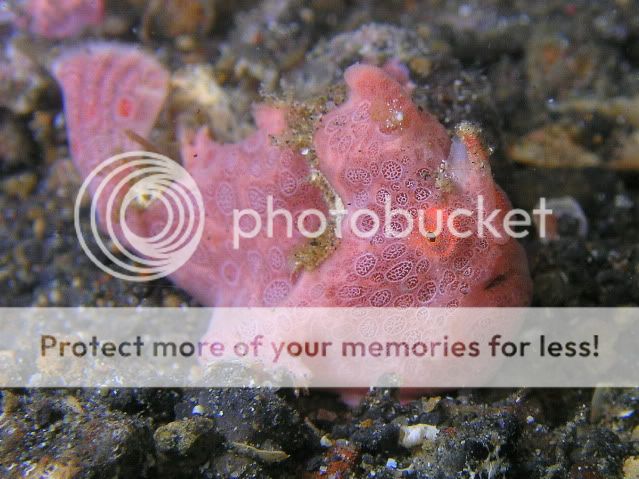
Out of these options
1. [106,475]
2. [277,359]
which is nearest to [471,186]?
[277,359]

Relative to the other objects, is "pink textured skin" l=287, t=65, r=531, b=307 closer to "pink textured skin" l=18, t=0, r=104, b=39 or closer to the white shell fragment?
the white shell fragment

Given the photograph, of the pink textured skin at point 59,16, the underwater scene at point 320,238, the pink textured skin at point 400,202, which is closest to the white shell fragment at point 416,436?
the underwater scene at point 320,238

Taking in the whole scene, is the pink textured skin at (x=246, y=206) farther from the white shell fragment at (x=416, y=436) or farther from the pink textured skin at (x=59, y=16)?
the pink textured skin at (x=59, y=16)

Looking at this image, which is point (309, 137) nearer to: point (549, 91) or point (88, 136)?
point (88, 136)

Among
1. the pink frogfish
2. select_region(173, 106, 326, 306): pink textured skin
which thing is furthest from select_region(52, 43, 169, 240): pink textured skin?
select_region(173, 106, 326, 306): pink textured skin

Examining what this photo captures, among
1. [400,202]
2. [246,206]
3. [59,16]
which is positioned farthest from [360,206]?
[59,16]

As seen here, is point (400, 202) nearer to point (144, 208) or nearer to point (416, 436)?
point (416, 436)

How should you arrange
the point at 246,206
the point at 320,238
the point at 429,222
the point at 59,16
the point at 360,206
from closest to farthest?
the point at 429,222
the point at 360,206
the point at 320,238
the point at 246,206
the point at 59,16
